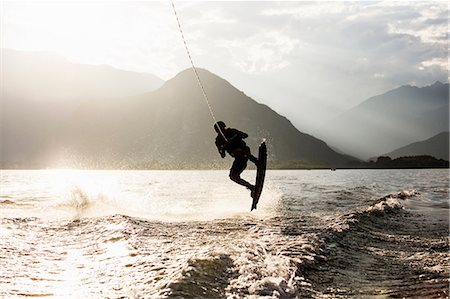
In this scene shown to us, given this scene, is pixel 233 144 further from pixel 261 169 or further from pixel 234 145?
pixel 261 169

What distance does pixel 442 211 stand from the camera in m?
22.6

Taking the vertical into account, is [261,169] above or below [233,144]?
below

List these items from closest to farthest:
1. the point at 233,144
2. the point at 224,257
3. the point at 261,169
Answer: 1. the point at 224,257
2. the point at 233,144
3. the point at 261,169

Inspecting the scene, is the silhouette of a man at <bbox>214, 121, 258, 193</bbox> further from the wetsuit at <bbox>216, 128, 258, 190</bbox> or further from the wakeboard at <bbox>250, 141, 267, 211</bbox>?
the wakeboard at <bbox>250, 141, 267, 211</bbox>

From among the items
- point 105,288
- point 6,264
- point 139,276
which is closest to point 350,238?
point 139,276

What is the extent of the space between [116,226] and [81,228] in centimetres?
138

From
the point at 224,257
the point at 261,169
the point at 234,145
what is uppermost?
the point at 234,145

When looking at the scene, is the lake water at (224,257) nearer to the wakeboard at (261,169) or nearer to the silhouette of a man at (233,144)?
the wakeboard at (261,169)

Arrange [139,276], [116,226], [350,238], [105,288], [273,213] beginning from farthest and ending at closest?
[273,213], [116,226], [350,238], [139,276], [105,288]

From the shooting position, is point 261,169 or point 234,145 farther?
point 261,169

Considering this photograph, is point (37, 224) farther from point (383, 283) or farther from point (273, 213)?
point (383, 283)

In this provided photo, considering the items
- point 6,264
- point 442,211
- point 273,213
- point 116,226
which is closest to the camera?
point 6,264

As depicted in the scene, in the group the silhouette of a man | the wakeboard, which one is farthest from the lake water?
the silhouette of a man

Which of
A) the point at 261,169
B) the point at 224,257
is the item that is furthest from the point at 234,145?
the point at 224,257
